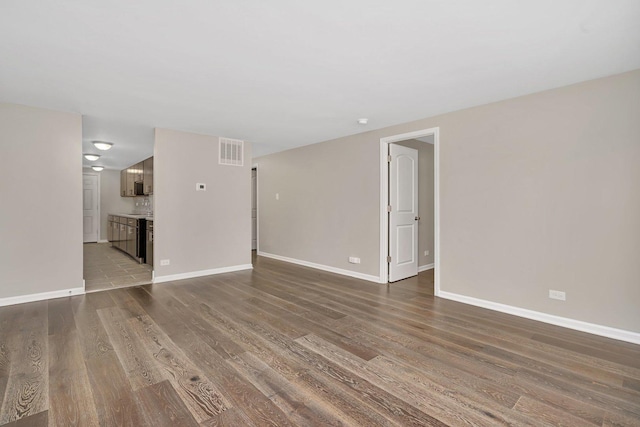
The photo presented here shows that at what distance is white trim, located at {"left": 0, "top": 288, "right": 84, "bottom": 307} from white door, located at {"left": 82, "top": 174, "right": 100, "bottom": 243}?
6422 mm

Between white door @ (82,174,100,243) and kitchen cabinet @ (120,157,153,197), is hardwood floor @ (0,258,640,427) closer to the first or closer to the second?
kitchen cabinet @ (120,157,153,197)

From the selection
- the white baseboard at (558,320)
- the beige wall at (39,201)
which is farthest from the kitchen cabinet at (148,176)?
the white baseboard at (558,320)

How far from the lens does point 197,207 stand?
5082mm

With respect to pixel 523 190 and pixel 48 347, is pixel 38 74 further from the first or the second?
pixel 523 190

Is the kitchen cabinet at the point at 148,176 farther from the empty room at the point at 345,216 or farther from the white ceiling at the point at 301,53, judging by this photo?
the white ceiling at the point at 301,53

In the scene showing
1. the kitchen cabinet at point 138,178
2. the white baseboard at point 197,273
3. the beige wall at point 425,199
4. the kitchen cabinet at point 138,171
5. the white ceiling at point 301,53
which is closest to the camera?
the white ceiling at point 301,53

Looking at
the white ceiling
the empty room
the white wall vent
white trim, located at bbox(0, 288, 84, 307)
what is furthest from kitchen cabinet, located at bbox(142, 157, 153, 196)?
white trim, located at bbox(0, 288, 84, 307)

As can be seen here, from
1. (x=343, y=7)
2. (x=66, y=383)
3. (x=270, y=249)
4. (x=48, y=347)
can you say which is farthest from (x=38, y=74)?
(x=270, y=249)

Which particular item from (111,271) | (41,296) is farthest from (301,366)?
(111,271)

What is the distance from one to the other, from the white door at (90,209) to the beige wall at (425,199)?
919 cm

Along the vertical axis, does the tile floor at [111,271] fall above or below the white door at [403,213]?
below

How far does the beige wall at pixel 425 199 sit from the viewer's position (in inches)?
221

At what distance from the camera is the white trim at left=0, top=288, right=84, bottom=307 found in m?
3.59

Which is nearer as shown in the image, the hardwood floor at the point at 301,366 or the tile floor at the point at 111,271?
the hardwood floor at the point at 301,366
